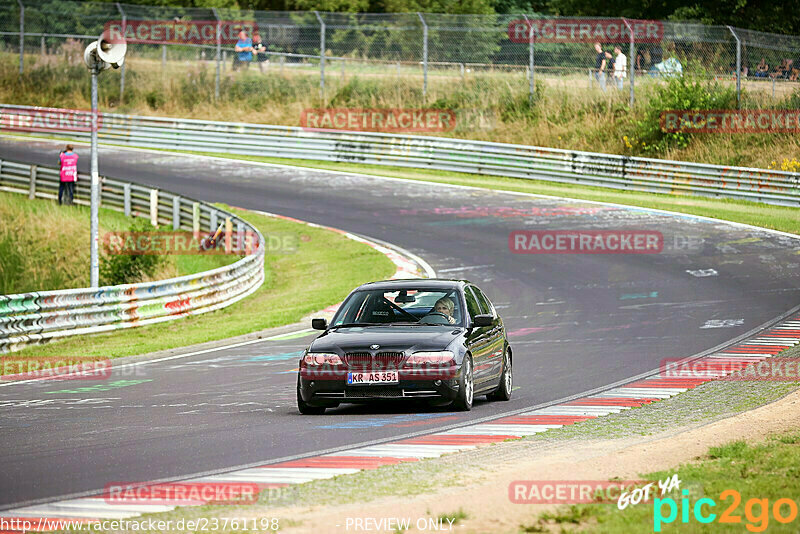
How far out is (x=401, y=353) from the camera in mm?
11344

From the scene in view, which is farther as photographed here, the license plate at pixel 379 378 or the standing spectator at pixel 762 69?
the standing spectator at pixel 762 69

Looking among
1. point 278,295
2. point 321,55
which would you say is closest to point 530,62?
point 321,55

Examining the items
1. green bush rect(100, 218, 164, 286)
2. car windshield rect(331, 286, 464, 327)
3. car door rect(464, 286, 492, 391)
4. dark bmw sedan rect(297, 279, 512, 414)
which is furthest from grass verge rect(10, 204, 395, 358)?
car door rect(464, 286, 492, 391)

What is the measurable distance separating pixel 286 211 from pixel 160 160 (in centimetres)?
1067

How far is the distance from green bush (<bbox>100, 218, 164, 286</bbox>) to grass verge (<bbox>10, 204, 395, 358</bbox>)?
2.59 metres

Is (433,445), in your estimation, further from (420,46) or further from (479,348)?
(420,46)

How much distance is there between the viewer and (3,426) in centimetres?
1093

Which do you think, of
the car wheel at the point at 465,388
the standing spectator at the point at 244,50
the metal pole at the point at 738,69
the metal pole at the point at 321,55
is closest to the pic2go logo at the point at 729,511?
the car wheel at the point at 465,388

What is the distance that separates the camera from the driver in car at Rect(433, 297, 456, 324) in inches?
488

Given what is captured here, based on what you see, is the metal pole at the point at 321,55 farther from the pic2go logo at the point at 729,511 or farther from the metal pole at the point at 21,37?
the pic2go logo at the point at 729,511

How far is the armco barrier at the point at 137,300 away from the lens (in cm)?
1805

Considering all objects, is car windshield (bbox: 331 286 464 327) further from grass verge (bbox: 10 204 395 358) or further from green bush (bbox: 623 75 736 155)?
green bush (bbox: 623 75 736 155)

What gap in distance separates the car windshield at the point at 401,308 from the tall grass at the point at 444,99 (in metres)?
25.0

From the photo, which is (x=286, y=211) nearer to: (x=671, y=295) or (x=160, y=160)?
(x=160, y=160)
